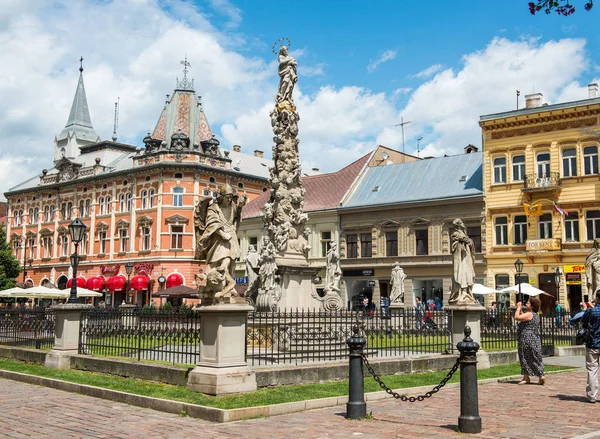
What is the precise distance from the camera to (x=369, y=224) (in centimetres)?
4488

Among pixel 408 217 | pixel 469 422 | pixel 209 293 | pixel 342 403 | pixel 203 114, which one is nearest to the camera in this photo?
pixel 469 422

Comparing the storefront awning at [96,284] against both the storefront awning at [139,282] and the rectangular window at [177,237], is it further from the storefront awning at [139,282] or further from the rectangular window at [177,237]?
the rectangular window at [177,237]

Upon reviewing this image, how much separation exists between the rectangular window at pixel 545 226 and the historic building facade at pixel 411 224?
11.5ft

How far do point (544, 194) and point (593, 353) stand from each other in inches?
1109

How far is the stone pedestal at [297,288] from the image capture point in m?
17.5

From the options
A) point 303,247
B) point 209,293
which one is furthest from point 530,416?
point 303,247

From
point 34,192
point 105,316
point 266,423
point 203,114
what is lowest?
point 266,423

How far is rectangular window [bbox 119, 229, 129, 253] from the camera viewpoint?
5747 cm

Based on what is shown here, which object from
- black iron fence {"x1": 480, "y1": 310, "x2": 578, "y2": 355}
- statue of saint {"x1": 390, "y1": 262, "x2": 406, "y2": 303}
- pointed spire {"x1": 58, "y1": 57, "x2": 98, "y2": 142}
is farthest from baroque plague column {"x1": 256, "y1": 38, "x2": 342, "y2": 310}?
pointed spire {"x1": 58, "y1": 57, "x2": 98, "y2": 142}

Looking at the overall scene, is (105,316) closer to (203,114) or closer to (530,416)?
(530,416)

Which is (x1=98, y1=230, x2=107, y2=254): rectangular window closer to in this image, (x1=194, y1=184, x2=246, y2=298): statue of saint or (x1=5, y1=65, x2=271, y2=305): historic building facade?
(x1=5, y1=65, x2=271, y2=305): historic building facade

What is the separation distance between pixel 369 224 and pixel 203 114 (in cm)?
2292

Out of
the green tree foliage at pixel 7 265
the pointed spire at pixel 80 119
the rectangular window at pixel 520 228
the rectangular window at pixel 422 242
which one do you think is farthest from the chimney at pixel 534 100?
the pointed spire at pixel 80 119

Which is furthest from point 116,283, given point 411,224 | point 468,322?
point 468,322
